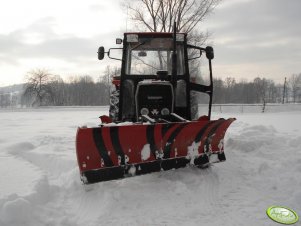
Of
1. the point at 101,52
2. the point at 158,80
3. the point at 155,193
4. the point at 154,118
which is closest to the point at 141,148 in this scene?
the point at 155,193

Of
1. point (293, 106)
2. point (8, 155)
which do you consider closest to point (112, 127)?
point (8, 155)

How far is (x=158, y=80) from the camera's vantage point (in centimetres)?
603

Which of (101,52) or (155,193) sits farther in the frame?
(101,52)

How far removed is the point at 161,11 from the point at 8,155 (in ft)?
51.3

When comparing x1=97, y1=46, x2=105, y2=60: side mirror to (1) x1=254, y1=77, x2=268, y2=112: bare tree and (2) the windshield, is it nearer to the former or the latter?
(2) the windshield

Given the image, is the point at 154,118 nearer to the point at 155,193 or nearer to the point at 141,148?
→ the point at 141,148

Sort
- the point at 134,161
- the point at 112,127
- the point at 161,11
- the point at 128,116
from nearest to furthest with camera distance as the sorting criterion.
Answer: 1. the point at 112,127
2. the point at 134,161
3. the point at 128,116
4. the point at 161,11

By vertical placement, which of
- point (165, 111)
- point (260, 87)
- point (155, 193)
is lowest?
point (155, 193)

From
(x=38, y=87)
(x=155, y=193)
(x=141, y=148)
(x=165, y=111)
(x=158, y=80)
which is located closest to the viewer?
(x=155, y=193)

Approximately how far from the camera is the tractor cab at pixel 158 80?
5.82 meters

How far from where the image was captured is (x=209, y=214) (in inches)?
144

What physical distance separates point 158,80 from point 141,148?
188 centimetres

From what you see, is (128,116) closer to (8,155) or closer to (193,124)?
(193,124)

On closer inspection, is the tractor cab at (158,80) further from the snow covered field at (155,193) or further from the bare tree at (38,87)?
the bare tree at (38,87)
